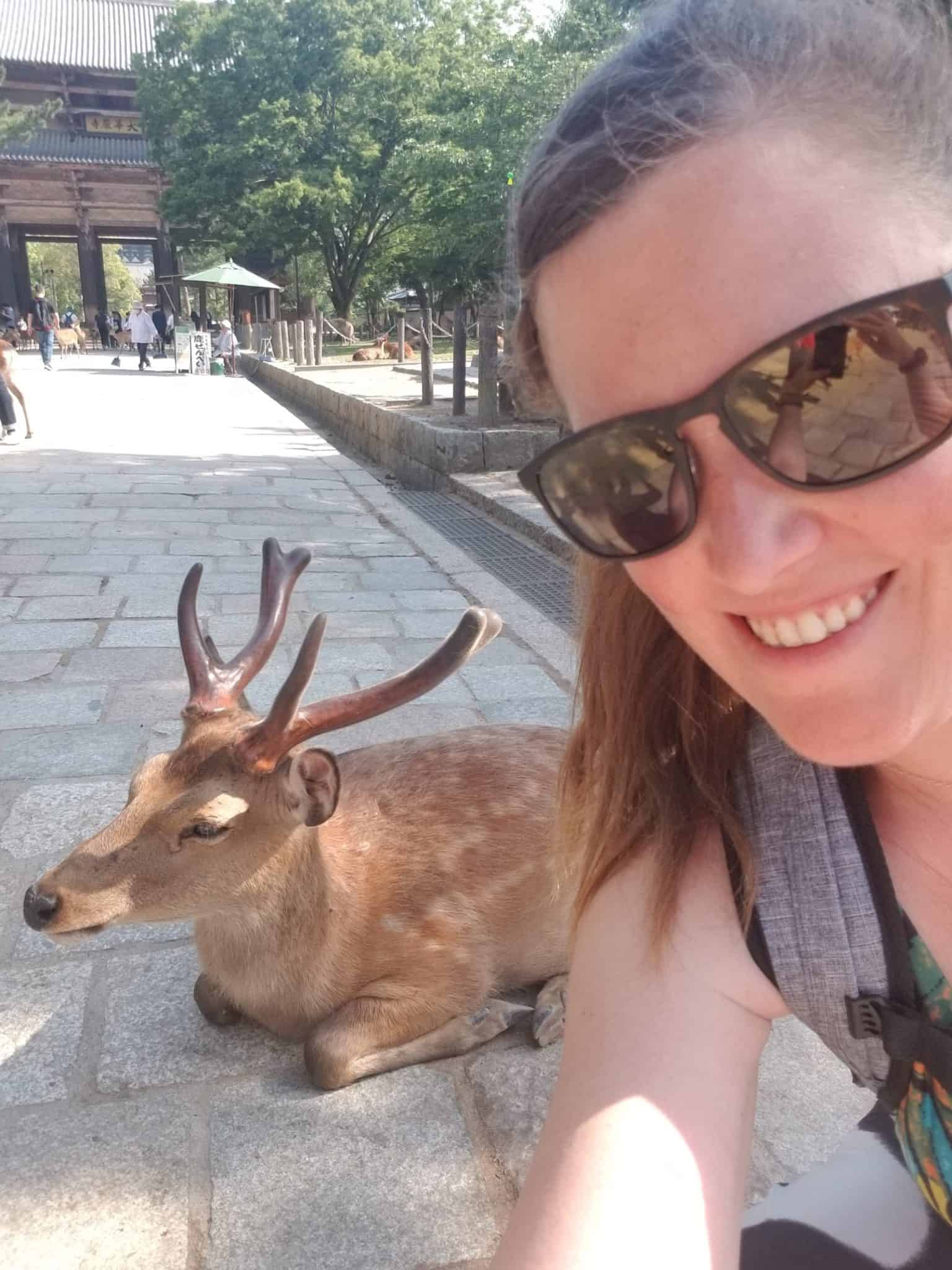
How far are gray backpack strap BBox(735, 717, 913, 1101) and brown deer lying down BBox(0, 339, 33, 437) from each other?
471 inches

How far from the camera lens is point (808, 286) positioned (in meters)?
0.92

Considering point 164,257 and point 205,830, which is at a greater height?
point 164,257

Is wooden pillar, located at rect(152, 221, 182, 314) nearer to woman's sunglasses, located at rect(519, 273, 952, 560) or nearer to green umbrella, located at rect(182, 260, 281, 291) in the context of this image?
green umbrella, located at rect(182, 260, 281, 291)

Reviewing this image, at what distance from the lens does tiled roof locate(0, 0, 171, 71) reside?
36.2 meters

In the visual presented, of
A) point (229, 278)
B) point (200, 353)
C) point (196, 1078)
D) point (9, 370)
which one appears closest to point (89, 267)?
point (229, 278)

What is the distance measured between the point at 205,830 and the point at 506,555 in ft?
16.2

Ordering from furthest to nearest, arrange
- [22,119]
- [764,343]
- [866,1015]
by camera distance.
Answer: [22,119] < [866,1015] < [764,343]

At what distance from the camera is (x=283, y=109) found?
3234cm

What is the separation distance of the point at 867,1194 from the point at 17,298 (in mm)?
39320

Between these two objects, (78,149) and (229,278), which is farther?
(78,149)

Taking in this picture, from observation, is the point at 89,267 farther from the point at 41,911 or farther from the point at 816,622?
the point at 816,622

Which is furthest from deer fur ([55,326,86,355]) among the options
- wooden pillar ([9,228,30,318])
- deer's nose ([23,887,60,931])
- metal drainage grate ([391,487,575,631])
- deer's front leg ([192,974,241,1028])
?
deer's nose ([23,887,60,931])

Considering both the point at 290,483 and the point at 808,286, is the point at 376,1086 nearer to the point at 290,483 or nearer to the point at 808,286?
the point at 808,286

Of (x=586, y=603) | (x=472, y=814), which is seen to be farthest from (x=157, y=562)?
(x=586, y=603)
